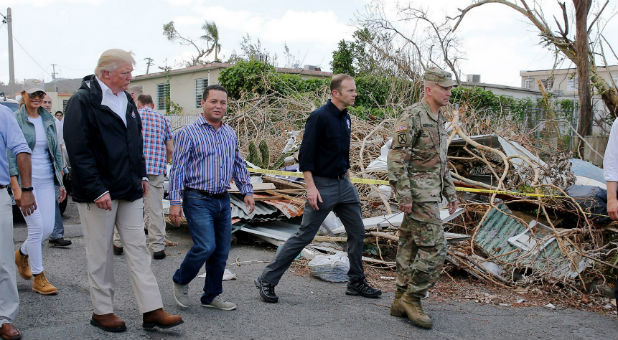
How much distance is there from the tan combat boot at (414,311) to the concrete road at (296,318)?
0.07 m

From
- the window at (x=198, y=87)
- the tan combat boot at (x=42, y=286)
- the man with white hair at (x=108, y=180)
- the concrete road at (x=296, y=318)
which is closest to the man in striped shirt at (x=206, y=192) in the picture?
the concrete road at (x=296, y=318)

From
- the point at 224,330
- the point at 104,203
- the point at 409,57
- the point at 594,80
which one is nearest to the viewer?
the point at 104,203

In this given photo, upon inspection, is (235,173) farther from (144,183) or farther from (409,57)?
(409,57)

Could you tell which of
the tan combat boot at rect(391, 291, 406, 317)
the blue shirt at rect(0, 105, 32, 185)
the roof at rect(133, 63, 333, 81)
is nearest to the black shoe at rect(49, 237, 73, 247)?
the blue shirt at rect(0, 105, 32, 185)

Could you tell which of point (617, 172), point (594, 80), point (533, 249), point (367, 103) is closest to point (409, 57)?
point (367, 103)

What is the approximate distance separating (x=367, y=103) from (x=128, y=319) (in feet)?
52.2

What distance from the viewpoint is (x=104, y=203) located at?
12.2 feet

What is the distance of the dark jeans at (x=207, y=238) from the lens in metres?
4.43

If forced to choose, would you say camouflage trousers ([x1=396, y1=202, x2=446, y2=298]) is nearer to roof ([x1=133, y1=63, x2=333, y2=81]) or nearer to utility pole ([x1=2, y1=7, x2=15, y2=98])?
roof ([x1=133, y1=63, x2=333, y2=81])

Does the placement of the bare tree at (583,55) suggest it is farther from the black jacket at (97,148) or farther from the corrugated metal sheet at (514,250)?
the black jacket at (97,148)

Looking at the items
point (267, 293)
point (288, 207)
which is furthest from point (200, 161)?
point (288, 207)

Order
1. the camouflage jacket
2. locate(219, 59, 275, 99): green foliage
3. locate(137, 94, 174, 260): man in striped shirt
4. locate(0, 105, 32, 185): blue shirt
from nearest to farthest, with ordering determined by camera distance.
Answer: locate(0, 105, 32, 185): blue shirt, the camouflage jacket, locate(137, 94, 174, 260): man in striped shirt, locate(219, 59, 275, 99): green foliage

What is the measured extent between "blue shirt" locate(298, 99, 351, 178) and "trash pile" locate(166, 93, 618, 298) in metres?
1.42

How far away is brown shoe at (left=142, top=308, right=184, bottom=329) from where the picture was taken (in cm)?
396
